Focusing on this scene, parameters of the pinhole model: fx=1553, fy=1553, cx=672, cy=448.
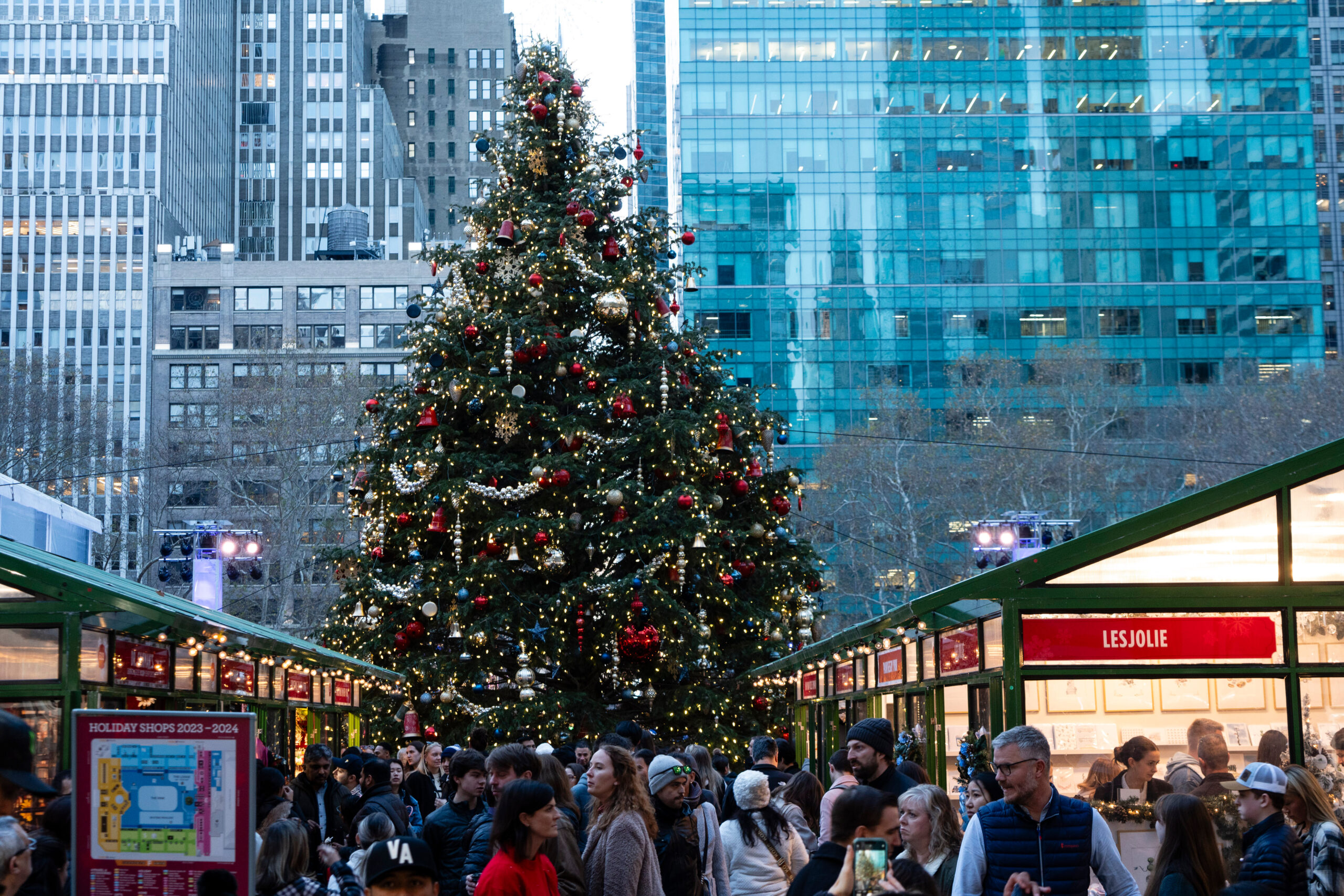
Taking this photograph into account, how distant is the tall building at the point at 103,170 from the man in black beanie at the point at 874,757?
3668 inches

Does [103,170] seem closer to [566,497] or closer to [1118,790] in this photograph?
[566,497]

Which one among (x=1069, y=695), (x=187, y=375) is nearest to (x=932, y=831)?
(x=1069, y=695)

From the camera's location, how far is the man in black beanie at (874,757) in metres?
8.02

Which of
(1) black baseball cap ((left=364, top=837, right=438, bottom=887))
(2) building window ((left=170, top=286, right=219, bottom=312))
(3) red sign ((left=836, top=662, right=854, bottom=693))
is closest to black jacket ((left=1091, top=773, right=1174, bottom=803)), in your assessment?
(1) black baseball cap ((left=364, top=837, right=438, bottom=887))

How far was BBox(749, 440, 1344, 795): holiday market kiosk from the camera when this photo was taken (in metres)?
11.5

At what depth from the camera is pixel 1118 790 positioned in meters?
11.1

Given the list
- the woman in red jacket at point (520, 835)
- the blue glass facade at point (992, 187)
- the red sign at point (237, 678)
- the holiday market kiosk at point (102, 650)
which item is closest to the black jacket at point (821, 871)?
the woman in red jacket at point (520, 835)

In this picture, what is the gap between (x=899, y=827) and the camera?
6.93 m

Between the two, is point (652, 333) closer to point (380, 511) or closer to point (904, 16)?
point (380, 511)

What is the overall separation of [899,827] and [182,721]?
315cm

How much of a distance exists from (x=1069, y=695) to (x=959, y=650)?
1979mm

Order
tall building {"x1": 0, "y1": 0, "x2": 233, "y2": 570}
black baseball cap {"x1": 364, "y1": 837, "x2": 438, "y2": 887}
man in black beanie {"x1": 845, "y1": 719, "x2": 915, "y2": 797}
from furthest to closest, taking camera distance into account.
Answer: tall building {"x1": 0, "y1": 0, "x2": 233, "y2": 570} → man in black beanie {"x1": 845, "y1": 719, "x2": 915, "y2": 797} → black baseball cap {"x1": 364, "y1": 837, "x2": 438, "y2": 887}

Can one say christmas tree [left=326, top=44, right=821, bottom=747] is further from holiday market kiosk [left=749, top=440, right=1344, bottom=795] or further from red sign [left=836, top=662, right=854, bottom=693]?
holiday market kiosk [left=749, top=440, right=1344, bottom=795]

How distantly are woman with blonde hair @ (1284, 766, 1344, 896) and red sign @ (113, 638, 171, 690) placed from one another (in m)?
9.32
